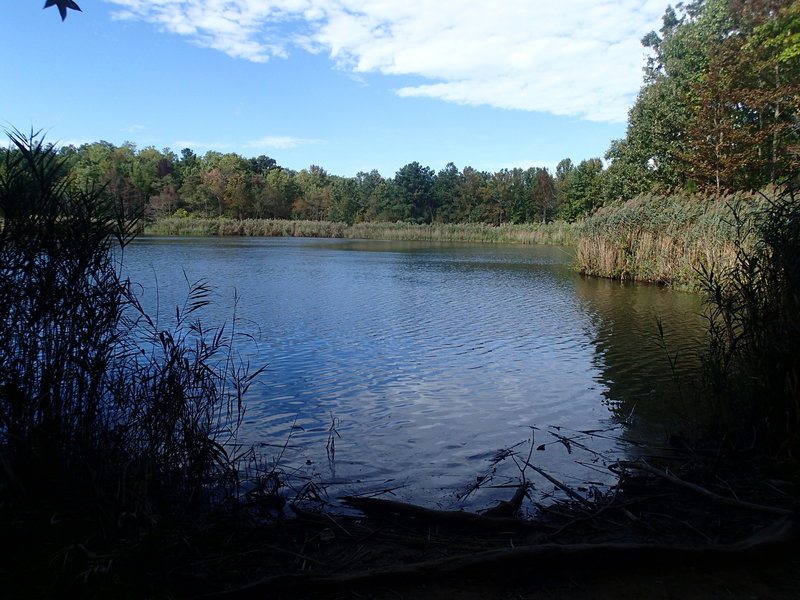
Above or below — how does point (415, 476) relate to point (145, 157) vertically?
below

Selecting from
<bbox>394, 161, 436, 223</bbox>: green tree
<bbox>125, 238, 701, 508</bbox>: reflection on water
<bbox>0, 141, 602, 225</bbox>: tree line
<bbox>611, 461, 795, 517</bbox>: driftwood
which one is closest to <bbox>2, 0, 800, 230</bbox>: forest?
<bbox>125, 238, 701, 508</bbox>: reflection on water

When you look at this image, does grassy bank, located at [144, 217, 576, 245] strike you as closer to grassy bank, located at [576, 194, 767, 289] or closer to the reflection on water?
grassy bank, located at [576, 194, 767, 289]

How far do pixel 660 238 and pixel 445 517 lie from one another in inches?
691

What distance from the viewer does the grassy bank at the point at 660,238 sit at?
15.3 metres

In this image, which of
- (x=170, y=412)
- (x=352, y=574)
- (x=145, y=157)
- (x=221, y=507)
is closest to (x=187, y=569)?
(x=352, y=574)

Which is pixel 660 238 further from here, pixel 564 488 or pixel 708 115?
pixel 564 488

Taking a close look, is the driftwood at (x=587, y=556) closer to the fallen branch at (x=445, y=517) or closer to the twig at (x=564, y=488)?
the fallen branch at (x=445, y=517)

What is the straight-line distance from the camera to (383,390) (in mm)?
6844

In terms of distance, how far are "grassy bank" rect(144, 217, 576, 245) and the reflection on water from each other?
32942mm

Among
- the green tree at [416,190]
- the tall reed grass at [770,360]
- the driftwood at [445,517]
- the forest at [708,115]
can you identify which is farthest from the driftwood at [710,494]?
the green tree at [416,190]

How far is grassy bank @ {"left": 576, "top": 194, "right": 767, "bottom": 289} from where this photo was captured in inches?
603

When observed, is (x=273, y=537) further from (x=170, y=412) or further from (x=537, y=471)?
(x=537, y=471)

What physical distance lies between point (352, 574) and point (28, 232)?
2901mm

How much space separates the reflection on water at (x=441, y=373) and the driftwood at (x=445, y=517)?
46cm
